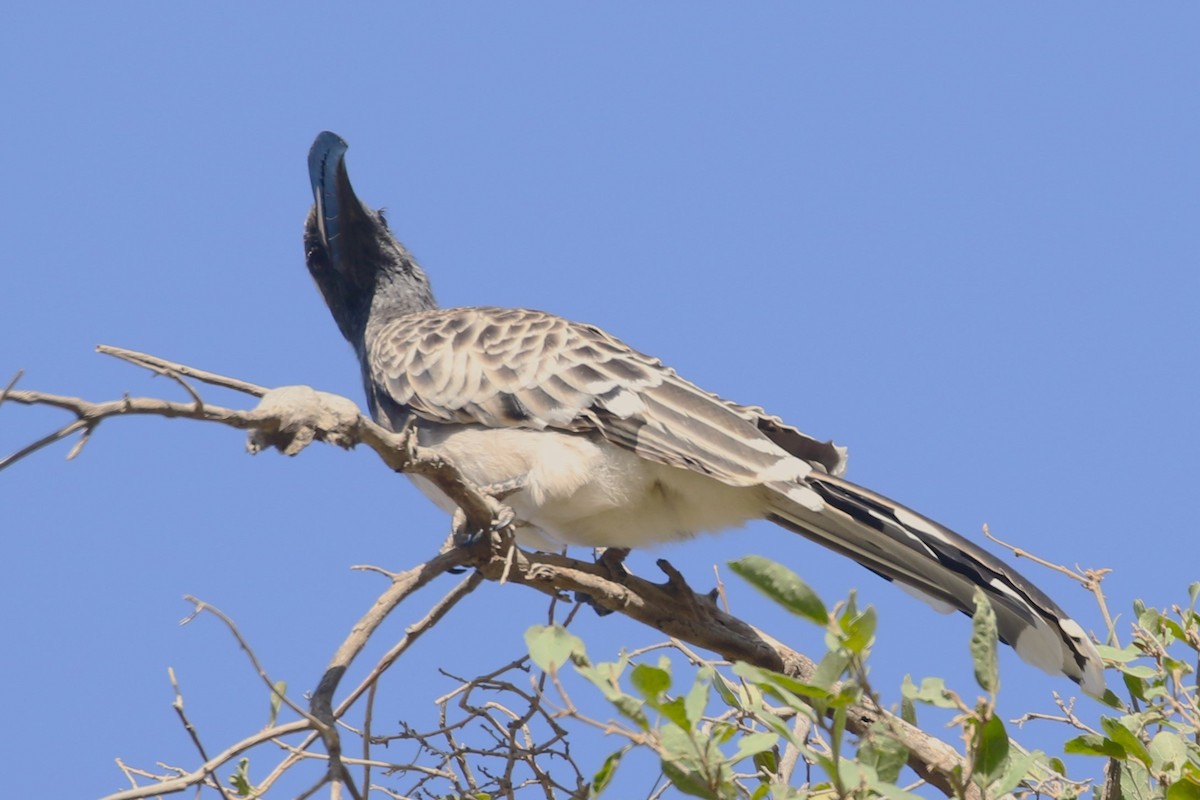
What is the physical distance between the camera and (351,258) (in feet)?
23.6

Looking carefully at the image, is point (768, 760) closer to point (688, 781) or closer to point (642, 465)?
point (642, 465)

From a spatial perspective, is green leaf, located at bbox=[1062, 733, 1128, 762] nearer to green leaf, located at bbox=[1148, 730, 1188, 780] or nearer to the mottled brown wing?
green leaf, located at bbox=[1148, 730, 1188, 780]

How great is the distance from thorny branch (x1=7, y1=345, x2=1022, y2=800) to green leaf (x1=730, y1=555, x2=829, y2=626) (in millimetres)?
347

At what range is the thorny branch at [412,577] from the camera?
3.12 metres

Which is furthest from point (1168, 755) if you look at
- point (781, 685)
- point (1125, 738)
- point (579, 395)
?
point (579, 395)

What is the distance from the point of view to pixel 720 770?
2.94 meters

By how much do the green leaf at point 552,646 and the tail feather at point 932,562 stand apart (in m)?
2.00

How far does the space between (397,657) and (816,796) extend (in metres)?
1.23

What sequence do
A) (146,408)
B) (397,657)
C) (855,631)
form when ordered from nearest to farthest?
1. (855,631)
2. (146,408)
3. (397,657)

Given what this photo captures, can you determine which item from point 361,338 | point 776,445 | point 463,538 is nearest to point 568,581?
point 463,538

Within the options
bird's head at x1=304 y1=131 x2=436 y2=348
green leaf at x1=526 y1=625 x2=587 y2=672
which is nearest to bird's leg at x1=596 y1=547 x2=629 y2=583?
green leaf at x1=526 y1=625 x2=587 y2=672

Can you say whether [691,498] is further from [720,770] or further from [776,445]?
[720,770]

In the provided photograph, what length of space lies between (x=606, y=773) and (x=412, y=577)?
1.16 metres

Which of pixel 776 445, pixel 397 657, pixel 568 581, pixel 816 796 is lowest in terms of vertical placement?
pixel 816 796
